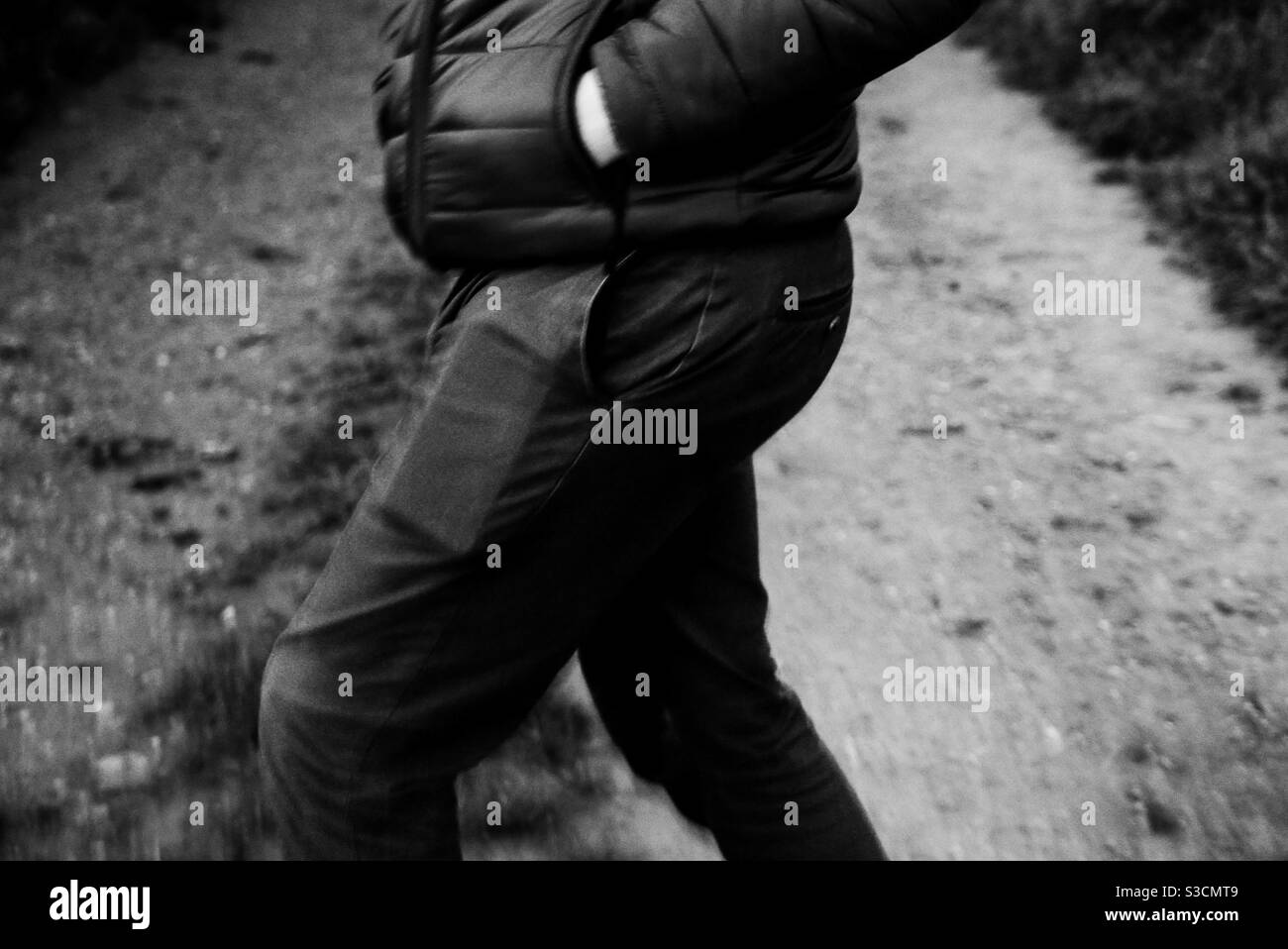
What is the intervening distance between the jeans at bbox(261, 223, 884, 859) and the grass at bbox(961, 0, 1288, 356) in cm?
355

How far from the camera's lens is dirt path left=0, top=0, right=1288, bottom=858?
2643mm

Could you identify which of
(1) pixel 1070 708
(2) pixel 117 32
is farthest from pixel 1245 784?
(2) pixel 117 32

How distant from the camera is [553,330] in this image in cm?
129

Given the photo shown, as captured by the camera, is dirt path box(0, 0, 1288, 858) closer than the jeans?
No

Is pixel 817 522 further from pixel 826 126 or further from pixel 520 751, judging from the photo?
pixel 826 126
